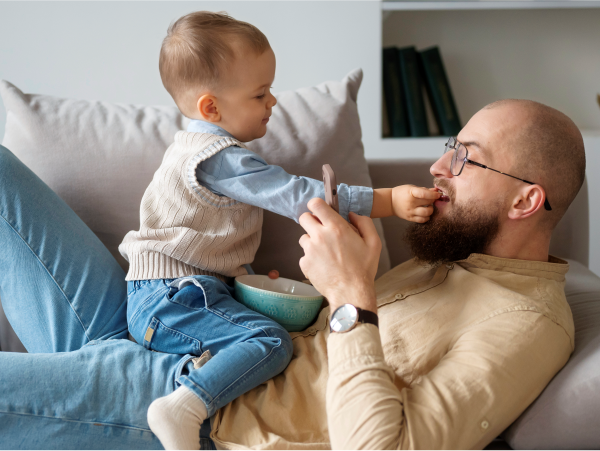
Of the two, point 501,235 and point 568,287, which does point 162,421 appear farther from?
point 568,287

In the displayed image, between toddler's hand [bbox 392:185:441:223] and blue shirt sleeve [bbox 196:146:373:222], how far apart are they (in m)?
0.07

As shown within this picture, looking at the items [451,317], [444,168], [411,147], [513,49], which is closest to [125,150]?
[444,168]

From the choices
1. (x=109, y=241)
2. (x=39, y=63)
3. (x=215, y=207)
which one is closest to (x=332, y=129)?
(x=215, y=207)

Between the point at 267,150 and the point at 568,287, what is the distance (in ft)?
2.94

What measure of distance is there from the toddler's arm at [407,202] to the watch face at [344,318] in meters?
0.30

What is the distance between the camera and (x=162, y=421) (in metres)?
0.89

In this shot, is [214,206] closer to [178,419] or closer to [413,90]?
[178,419]

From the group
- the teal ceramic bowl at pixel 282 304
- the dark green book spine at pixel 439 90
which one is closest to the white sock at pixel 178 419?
the teal ceramic bowl at pixel 282 304

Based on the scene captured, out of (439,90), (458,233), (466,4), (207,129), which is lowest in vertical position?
(458,233)

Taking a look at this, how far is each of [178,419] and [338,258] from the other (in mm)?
412

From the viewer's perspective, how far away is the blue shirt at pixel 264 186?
1099 millimetres

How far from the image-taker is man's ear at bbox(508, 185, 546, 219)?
1.08 meters

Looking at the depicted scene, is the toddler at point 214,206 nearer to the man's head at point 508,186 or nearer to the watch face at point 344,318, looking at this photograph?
the man's head at point 508,186

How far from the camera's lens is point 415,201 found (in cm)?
111
